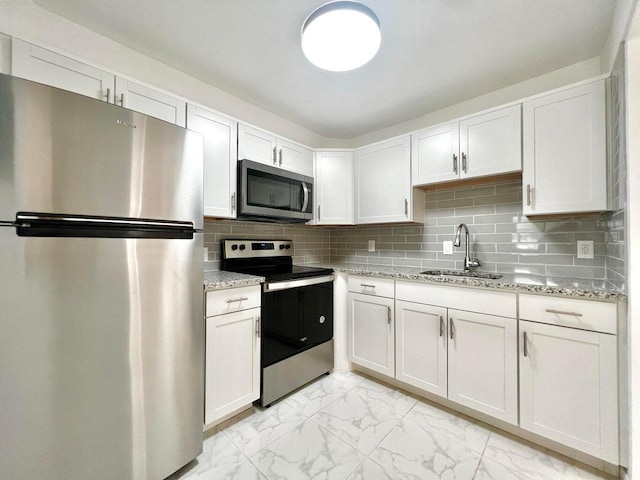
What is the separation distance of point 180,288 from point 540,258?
7.56 ft

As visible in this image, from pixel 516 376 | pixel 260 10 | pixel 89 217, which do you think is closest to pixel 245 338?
pixel 89 217

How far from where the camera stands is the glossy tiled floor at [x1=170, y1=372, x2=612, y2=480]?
135 centimetres

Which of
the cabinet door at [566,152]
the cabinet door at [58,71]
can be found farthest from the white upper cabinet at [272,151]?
the cabinet door at [566,152]

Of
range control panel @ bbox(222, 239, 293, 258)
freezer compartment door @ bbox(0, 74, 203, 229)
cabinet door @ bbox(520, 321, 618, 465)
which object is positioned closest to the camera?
freezer compartment door @ bbox(0, 74, 203, 229)

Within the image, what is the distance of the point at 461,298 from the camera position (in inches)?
69.2

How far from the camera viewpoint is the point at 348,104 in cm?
230

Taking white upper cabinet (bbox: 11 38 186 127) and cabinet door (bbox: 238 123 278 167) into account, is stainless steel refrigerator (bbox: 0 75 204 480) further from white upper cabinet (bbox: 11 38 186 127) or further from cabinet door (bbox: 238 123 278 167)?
cabinet door (bbox: 238 123 278 167)

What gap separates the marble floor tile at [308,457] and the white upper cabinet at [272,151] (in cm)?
192

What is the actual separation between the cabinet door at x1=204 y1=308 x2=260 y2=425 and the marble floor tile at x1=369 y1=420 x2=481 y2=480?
2.80 ft

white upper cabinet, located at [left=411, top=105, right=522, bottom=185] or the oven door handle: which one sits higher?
white upper cabinet, located at [left=411, top=105, right=522, bottom=185]

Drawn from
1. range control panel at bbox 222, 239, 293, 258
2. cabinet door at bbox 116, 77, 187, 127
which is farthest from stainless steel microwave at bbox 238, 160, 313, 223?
cabinet door at bbox 116, 77, 187, 127

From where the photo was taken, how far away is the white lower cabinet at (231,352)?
156 centimetres

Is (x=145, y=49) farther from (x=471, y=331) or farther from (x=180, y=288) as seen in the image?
(x=471, y=331)

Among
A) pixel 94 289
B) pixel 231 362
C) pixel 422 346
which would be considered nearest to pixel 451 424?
pixel 422 346
